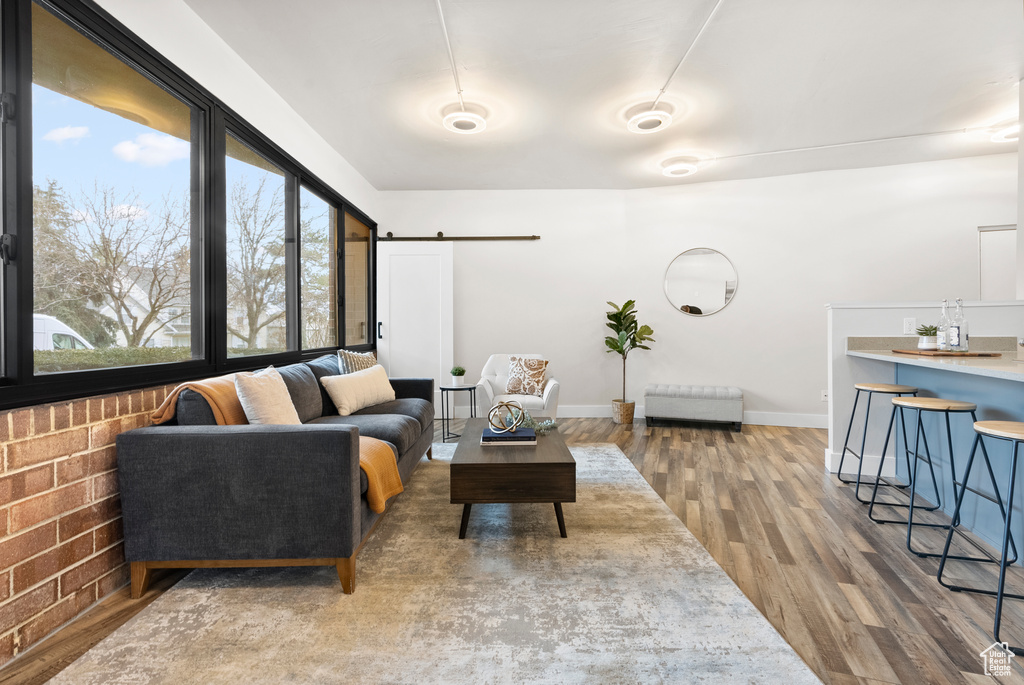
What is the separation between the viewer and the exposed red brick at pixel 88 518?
6.00ft

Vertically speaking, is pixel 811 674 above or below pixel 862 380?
below

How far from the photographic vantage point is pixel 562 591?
6.52 feet

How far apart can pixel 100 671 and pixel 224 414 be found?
1.02 m

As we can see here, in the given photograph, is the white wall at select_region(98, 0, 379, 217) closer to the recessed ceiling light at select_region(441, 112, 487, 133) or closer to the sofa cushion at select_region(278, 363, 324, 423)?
the recessed ceiling light at select_region(441, 112, 487, 133)

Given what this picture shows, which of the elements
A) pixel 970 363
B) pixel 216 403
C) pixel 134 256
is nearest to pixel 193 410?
pixel 216 403

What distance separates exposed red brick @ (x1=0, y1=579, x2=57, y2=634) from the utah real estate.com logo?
310 centimetres

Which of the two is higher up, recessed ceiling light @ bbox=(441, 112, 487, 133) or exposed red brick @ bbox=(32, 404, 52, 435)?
recessed ceiling light @ bbox=(441, 112, 487, 133)

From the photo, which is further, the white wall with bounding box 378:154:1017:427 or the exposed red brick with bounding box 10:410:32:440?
the white wall with bounding box 378:154:1017:427

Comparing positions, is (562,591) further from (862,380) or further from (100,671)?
(862,380)

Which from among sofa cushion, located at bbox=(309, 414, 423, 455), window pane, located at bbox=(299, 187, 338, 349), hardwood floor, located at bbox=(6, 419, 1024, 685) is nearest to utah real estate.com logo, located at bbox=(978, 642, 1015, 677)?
hardwood floor, located at bbox=(6, 419, 1024, 685)

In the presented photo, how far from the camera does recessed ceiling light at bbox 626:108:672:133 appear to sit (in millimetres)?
3808

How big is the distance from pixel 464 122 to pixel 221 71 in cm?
163

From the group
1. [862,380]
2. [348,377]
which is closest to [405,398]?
[348,377]

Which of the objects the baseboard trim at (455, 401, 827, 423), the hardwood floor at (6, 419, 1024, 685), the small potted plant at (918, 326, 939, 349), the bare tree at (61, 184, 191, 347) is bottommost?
the hardwood floor at (6, 419, 1024, 685)
